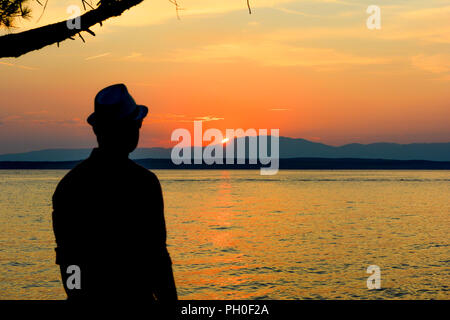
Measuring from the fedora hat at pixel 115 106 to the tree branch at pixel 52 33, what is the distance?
1.32 meters

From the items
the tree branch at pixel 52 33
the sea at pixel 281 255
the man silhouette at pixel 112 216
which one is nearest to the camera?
the man silhouette at pixel 112 216

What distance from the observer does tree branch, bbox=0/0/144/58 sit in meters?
3.39

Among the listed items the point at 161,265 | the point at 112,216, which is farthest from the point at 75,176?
the point at 161,265

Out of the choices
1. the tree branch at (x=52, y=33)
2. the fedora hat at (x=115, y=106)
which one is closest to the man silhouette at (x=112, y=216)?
the fedora hat at (x=115, y=106)

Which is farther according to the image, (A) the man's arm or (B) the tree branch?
(B) the tree branch

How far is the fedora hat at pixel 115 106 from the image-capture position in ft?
7.46

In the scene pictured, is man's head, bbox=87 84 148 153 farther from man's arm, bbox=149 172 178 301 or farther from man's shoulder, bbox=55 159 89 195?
man's arm, bbox=149 172 178 301

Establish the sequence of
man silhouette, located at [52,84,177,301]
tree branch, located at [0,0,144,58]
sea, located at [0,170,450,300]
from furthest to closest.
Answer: sea, located at [0,170,450,300] → tree branch, located at [0,0,144,58] → man silhouette, located at [52,84,177,301]

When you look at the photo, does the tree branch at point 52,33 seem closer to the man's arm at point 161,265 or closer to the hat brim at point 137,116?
the hat brim at point 137,116

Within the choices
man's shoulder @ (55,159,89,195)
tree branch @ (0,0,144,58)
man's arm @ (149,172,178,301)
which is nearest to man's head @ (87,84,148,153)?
man's shoulder @ (55,159,89,195)

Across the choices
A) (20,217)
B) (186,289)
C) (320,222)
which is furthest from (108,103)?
(20,217)

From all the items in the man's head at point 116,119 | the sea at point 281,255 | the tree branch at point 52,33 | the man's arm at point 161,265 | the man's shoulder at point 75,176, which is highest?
the tree branch at point 52,33

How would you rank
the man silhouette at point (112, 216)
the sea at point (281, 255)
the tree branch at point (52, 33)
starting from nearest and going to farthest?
the man silhouette at point (112, 216)
the tree branch at point (52, 33)
the sea at point (281, 255)
